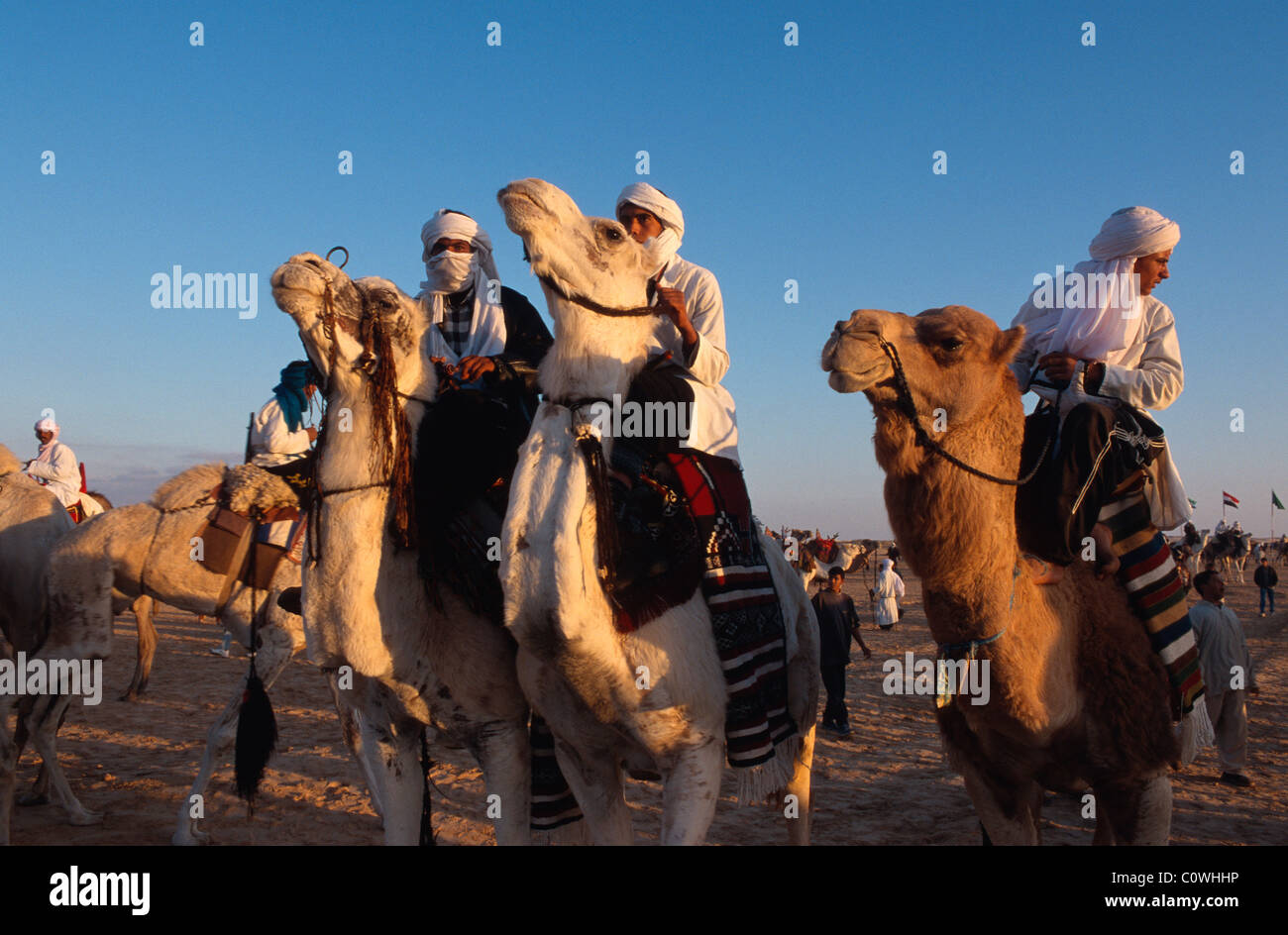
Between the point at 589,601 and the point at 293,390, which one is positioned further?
the point at 293,390

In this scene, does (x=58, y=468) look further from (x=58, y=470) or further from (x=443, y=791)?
(x=443, y=791)

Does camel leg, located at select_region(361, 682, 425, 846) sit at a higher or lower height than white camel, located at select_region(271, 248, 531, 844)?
lower

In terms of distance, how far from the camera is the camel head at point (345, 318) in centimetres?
350

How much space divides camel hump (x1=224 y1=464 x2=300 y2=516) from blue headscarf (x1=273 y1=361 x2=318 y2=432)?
10.0 feet

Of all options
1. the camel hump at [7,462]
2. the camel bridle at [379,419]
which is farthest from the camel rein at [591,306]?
the camel hump at [7,462]

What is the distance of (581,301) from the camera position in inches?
127

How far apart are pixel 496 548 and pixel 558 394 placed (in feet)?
2.68

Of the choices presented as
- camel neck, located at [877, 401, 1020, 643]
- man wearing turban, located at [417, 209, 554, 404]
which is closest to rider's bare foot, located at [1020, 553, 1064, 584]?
camel neck, located at [877, 401, 1020, 643]

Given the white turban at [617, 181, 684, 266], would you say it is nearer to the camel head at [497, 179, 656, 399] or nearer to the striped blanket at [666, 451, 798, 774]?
the camel head at [497, 179, 656, 399]

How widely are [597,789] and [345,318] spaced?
2.18m

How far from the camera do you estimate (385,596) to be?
355 cm

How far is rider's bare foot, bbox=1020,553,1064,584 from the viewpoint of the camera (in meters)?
3.48

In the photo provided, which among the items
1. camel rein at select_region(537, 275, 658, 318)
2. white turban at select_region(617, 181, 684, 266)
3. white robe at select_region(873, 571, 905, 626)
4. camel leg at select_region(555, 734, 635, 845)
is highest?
white turban at select_region(617, 181, 684, 266)

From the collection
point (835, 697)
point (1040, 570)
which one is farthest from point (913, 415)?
point (835, 697)
